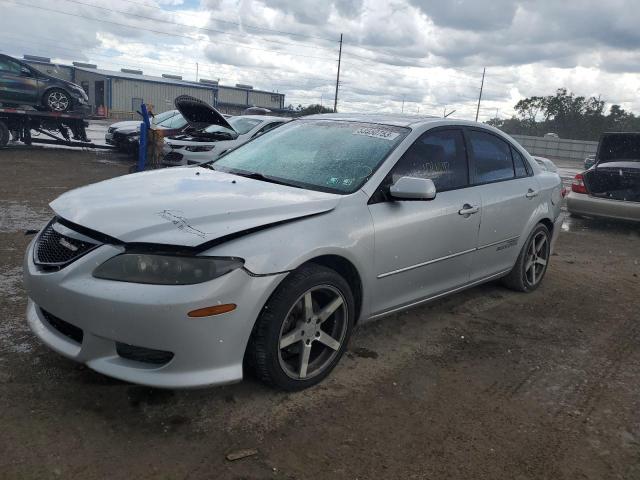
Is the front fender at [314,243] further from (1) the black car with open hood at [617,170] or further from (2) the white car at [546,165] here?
(1) the black car with open hood at [617,170]

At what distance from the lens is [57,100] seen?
14.2 metres

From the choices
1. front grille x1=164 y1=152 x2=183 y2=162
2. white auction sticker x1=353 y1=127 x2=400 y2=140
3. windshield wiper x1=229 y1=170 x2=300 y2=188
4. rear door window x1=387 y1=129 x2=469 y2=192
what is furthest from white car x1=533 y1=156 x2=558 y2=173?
front grille x1=164 y1=152 x2=183 y2=162

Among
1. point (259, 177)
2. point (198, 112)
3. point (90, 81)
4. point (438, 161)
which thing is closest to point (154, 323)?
point (259, 177)

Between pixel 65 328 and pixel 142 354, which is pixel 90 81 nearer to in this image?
pixel 65 328

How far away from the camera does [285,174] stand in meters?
3.59

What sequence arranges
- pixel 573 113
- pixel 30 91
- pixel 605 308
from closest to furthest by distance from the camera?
pixel 605 308
pixel 30 91
pixel 573 113

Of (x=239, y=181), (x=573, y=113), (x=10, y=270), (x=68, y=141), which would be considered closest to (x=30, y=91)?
(x=68, y=141)

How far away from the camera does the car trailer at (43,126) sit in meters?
13.8

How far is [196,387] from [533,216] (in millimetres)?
3584

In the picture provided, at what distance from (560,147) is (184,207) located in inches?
1885

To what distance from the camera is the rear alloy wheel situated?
14.0m

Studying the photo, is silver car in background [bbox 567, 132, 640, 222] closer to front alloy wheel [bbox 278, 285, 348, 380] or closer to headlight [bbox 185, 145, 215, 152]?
headlight [bbox 185, 145, 215, 152]

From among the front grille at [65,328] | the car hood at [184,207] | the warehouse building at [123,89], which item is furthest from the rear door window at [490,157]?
the warehouse building at [123,89]

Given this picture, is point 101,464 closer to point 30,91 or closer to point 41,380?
point 41,380
